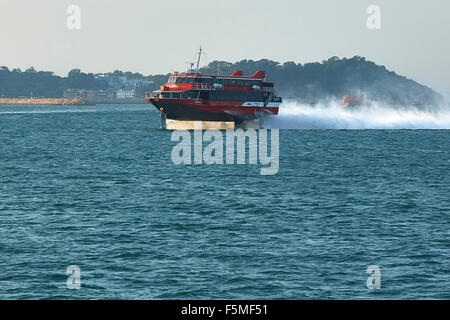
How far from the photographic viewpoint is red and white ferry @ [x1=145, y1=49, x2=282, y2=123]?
98.9m

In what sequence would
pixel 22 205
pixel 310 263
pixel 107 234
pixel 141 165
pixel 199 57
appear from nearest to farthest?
1. pixel 310 263
2. pixel 107 234
3. pixel 22 205
4. pixel 141 165
5. pixel 199 57

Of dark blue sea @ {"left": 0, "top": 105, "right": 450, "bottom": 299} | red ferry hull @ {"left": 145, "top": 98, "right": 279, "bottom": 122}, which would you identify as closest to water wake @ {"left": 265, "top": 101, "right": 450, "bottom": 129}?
red ferry hull @ {"left": 145, "top": 98, "right": 279, "bottom": 122}

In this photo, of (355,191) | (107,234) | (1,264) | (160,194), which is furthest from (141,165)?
(1,264)

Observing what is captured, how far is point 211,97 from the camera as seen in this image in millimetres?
100000

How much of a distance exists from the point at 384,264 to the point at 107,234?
43.2ft

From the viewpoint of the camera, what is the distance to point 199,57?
Result: 110 meters

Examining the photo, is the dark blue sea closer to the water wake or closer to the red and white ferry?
the red and white ferry

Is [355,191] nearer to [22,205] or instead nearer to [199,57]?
[22,205]

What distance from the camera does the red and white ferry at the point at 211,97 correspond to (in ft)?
324

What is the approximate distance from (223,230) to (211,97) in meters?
69.2

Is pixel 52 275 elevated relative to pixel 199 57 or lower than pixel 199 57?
lower

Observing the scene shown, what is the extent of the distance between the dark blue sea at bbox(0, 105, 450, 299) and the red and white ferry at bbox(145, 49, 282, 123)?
106 ft

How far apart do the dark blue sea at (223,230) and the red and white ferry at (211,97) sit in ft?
106

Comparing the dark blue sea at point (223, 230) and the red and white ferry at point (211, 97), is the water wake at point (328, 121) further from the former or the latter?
the dark blue sea at point (223, 230)
